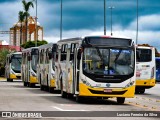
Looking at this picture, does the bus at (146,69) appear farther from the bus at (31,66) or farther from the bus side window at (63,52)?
the bus at (31,66)

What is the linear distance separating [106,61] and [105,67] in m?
0.25

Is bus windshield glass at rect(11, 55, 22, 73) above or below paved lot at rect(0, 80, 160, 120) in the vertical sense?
above

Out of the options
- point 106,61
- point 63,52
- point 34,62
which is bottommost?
point 34,62

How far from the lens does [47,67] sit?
40.6m

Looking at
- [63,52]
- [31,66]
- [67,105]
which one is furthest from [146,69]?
[67,105]

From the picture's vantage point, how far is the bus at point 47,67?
3812 centimetres

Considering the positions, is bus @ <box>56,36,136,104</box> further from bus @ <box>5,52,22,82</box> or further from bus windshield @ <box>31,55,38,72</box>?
bus @ <box>5,52,22,82</box>

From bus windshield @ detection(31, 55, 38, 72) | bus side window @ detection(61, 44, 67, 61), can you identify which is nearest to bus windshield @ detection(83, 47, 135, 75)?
bus side window @ detection(61, 44, 67, 61)

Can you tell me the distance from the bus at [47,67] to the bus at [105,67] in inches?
351

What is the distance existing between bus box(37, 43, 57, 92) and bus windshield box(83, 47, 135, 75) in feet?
29.5

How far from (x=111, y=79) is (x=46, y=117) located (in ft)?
28.2

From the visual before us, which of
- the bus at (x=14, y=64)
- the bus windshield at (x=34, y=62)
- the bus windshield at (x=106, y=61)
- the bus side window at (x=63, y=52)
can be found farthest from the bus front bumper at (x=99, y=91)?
the bus at (x=14, y=64)

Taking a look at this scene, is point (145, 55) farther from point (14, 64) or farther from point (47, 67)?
point (14, 64)

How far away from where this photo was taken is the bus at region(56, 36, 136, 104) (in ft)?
89.5
